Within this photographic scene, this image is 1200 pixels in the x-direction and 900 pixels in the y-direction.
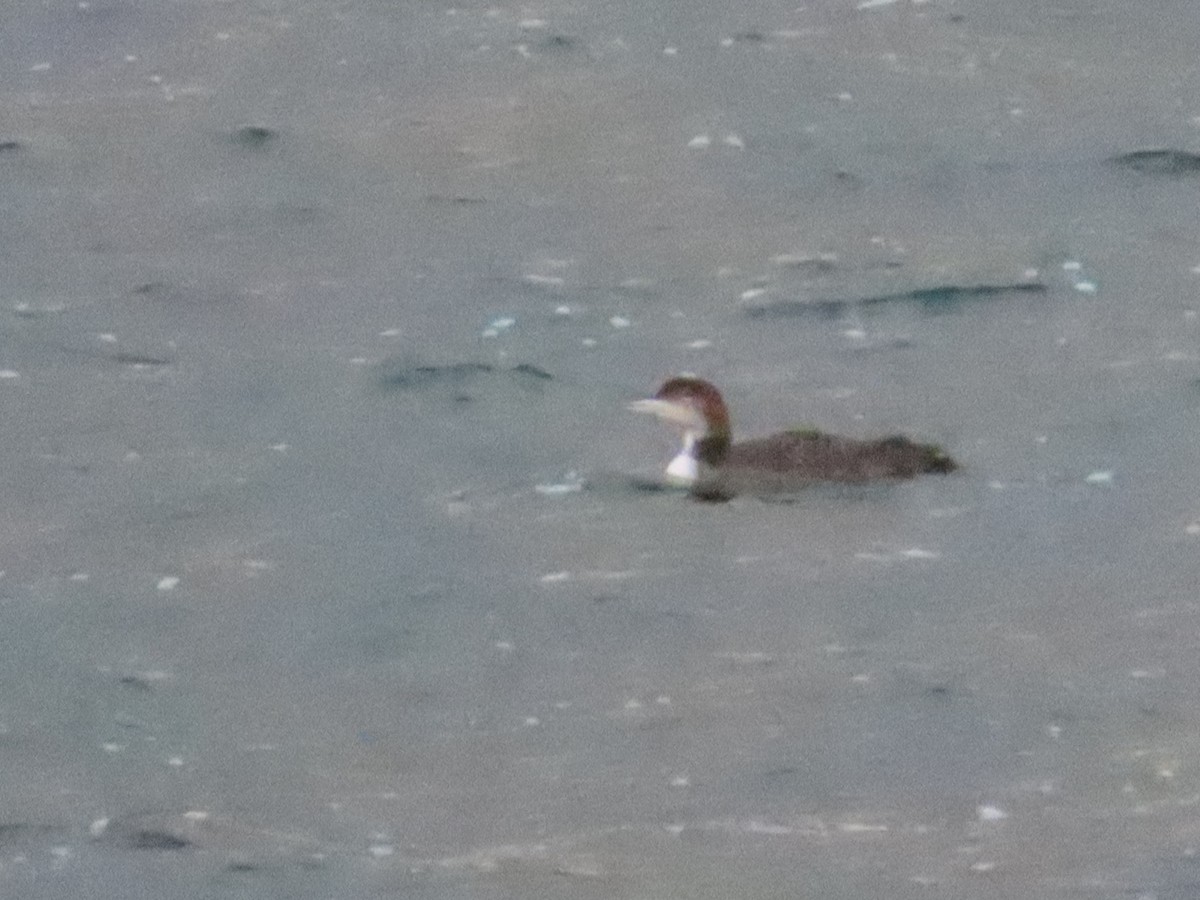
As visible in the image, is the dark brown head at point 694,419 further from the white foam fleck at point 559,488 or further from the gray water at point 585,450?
the white foam fleck at point 559,488

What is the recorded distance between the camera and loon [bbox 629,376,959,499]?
11.4 meters

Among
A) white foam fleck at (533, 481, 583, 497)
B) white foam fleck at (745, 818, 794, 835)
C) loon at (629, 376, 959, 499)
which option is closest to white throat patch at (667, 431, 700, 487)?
loon at (629, 376, 959, 499)

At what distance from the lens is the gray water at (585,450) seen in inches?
377

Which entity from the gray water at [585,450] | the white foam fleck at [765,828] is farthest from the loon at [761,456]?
the white foam fleck at [765,828]

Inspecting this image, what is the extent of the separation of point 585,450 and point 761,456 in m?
0.69

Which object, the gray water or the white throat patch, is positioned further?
the white throat patch

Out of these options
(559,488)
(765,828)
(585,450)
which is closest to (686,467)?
(559,488)

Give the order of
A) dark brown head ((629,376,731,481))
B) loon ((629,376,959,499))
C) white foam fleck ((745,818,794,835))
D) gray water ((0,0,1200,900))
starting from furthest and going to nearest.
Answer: dark brown head ((629,376,731,481)), loon ((629,376,959,499)), gray water ((0,0,1200,900)), white foam fleck ((745,818,794,835))

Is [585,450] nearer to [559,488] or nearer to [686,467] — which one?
[559,488]

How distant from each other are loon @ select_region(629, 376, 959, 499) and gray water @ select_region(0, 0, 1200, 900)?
4.3 inches

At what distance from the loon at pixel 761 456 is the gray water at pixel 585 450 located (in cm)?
11

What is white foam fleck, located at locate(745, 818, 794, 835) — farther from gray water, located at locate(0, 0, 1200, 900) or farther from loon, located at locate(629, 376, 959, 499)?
loon, located at locate(629, 376, 959, 499)

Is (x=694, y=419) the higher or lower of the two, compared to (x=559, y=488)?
higher

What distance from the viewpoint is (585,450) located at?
39.5ft
